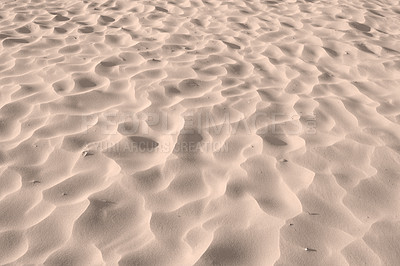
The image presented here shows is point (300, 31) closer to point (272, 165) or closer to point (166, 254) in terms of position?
point (272, 165)

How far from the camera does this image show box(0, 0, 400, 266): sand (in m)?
2.15

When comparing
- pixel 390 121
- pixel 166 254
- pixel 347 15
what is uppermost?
pixel 166 254

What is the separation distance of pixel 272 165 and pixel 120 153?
93 centimetres

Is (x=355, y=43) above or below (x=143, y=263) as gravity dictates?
below

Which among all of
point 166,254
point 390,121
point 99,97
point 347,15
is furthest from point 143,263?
point 347,15

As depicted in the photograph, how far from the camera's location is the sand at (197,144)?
2152 millimetres

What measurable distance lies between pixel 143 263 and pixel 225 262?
0.37 meters

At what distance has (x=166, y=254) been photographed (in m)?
2.07

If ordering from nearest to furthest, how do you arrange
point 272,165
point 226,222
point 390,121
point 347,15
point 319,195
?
point 226,222
point 319,195
point 272,165
point 390,121
point 347,15

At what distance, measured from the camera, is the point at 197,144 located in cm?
289

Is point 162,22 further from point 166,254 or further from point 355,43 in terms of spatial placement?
point 166,254

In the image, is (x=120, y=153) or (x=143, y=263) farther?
(x=120, y=153)

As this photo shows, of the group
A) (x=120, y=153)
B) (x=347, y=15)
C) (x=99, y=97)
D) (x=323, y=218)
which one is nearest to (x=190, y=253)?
(x=323, y=218)

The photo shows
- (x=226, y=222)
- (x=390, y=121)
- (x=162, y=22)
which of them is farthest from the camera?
(x=162, y=22)
